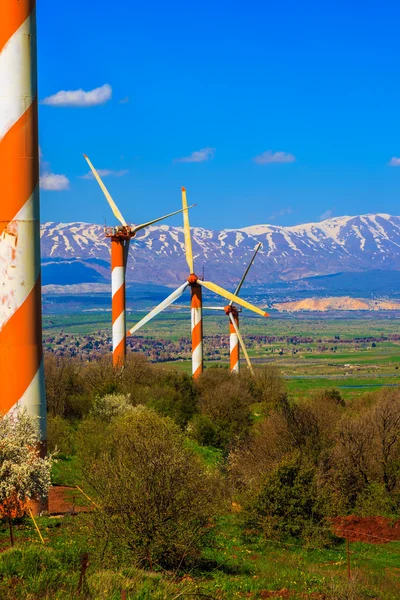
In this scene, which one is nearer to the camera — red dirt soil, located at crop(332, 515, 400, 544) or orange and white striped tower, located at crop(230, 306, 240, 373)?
red dirt soil, located at crop(332, 515, 400, 544)

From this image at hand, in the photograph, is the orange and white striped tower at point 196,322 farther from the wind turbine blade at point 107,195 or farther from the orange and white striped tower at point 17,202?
the orange and white striped tower at point 17,202

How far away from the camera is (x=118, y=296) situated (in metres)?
61.3

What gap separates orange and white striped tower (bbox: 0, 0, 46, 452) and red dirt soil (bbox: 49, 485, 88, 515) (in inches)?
276

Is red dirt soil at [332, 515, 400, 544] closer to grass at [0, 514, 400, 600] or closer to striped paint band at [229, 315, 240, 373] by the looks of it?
grass at [0, 514, 400, 600]

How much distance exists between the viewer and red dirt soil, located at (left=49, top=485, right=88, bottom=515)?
85.8 ft

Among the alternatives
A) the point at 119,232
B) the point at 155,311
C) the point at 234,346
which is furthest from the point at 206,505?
the point at 234,346

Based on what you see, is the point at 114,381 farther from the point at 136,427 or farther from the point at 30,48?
the point at 30,48

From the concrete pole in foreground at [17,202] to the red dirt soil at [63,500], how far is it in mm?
6969

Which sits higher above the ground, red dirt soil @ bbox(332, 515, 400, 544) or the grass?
the grass

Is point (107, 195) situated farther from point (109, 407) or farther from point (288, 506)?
point (288, 506)

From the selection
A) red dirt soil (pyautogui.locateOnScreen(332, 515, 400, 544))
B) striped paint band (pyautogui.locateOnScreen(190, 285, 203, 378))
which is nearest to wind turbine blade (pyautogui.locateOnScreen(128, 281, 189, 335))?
striped paint band (pyautogui.locateOnScreen(190, 285, 203, 378))

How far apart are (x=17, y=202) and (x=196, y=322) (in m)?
59.6

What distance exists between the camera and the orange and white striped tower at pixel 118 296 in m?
61.1

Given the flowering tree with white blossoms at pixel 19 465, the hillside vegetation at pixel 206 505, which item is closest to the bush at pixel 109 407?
the hillside vegetation at pixel 206 505
